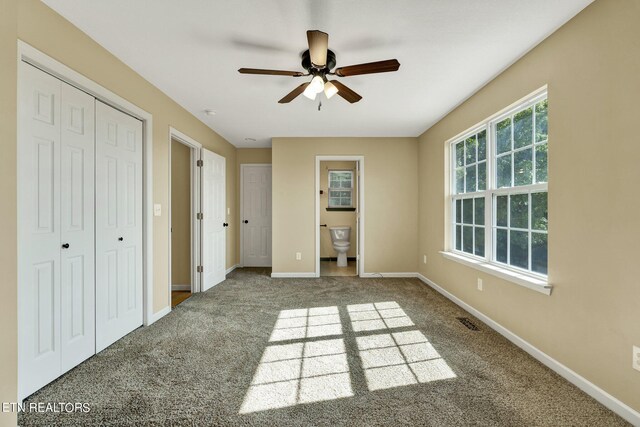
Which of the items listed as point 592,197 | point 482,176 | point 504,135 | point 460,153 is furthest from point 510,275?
point 460,153

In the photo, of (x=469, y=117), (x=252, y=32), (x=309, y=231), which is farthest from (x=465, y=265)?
(x=252, y=32)

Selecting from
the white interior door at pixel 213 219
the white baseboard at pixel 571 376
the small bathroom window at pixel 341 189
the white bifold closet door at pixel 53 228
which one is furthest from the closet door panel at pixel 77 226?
the small bathroom window at pixel 341 189

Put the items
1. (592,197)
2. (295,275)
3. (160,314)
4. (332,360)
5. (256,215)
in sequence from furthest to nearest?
(256,215)
(295,275)
(160,314)
(332,360)
(592,197)

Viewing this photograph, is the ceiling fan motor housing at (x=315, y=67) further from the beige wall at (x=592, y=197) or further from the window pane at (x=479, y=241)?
the window pane at (x=479, y=241)

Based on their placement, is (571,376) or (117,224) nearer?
(571,376)

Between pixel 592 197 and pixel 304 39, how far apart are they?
2182mm

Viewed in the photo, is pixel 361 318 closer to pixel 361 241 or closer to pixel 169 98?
pixel 361 241

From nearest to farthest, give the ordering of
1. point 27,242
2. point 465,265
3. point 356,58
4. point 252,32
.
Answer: point 27,242
point 252,32
point 356,58
point 465,265

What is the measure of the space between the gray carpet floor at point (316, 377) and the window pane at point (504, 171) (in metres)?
1.42

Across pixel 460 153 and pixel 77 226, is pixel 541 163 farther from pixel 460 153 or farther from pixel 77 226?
pixel 77 226

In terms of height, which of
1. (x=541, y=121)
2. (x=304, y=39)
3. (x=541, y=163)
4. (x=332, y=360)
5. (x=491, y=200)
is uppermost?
(x=304, y=39)

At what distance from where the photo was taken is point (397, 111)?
135 inches

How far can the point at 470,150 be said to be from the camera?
126 inches

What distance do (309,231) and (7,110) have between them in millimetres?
3755
